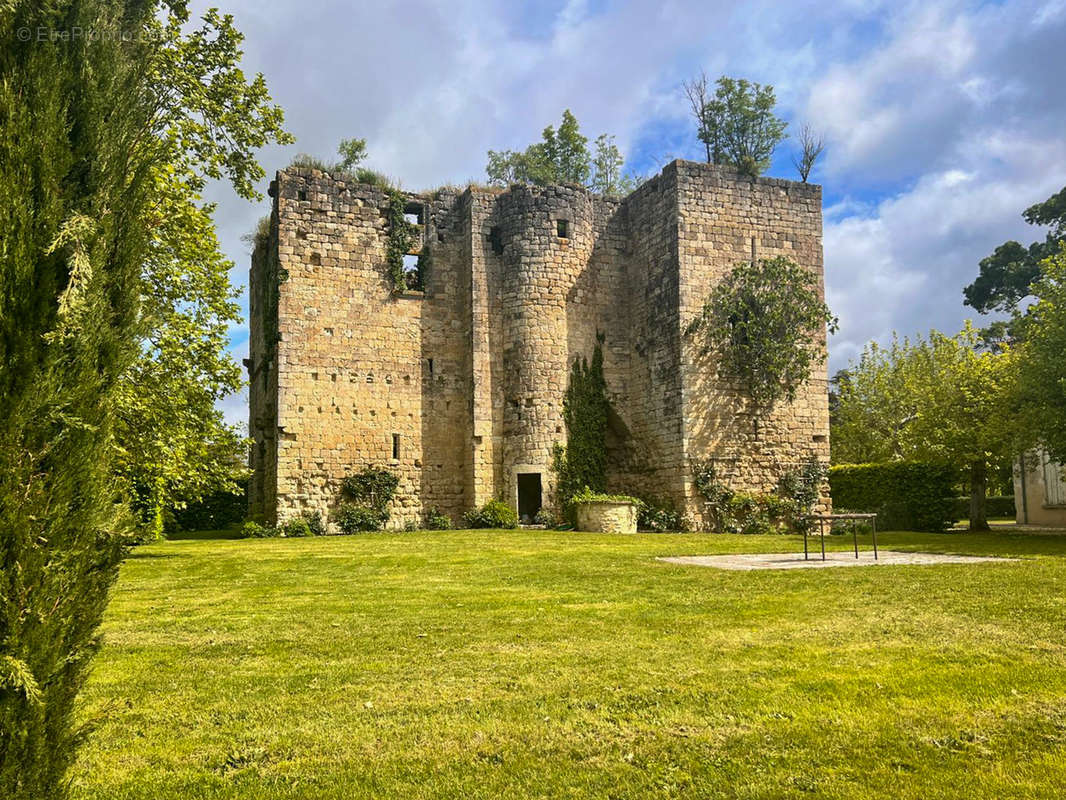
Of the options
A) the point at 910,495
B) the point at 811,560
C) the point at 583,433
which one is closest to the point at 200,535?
the point at 583,433

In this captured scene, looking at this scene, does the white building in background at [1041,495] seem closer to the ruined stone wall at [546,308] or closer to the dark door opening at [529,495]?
the ruined stone wall at [546,308]

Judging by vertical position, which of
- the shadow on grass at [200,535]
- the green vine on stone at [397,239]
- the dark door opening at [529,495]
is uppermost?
the green vine on stone at [397,239]

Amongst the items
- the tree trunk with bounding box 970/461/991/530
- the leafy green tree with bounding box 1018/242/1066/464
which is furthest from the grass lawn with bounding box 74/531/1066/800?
the tree trunk with bounding box 970/461/991/530

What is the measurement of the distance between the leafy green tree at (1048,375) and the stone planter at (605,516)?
26.2 feet

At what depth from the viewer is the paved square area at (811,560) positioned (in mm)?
9867

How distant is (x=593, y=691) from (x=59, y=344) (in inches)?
134

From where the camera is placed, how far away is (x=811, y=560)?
1066 centimetres

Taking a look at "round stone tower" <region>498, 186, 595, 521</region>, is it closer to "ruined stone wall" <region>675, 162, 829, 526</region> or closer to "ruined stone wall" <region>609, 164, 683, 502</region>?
"ruined stone wall" <region>609, 164, 683, 502</region>

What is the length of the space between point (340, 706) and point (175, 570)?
24.7 feet

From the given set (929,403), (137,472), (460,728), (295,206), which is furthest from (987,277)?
(460,728)

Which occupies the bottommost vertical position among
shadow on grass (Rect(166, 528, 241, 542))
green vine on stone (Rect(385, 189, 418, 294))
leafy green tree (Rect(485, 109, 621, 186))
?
shadow on grass (Rect(166, 528, 241, 542))

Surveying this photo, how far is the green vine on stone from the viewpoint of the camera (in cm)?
2055

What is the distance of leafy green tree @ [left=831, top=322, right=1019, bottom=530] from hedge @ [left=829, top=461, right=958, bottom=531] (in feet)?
1.51

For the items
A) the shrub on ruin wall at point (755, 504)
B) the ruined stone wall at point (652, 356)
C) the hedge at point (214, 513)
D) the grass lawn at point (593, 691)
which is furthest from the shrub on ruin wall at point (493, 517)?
the grass lawn at point (593, 691)
